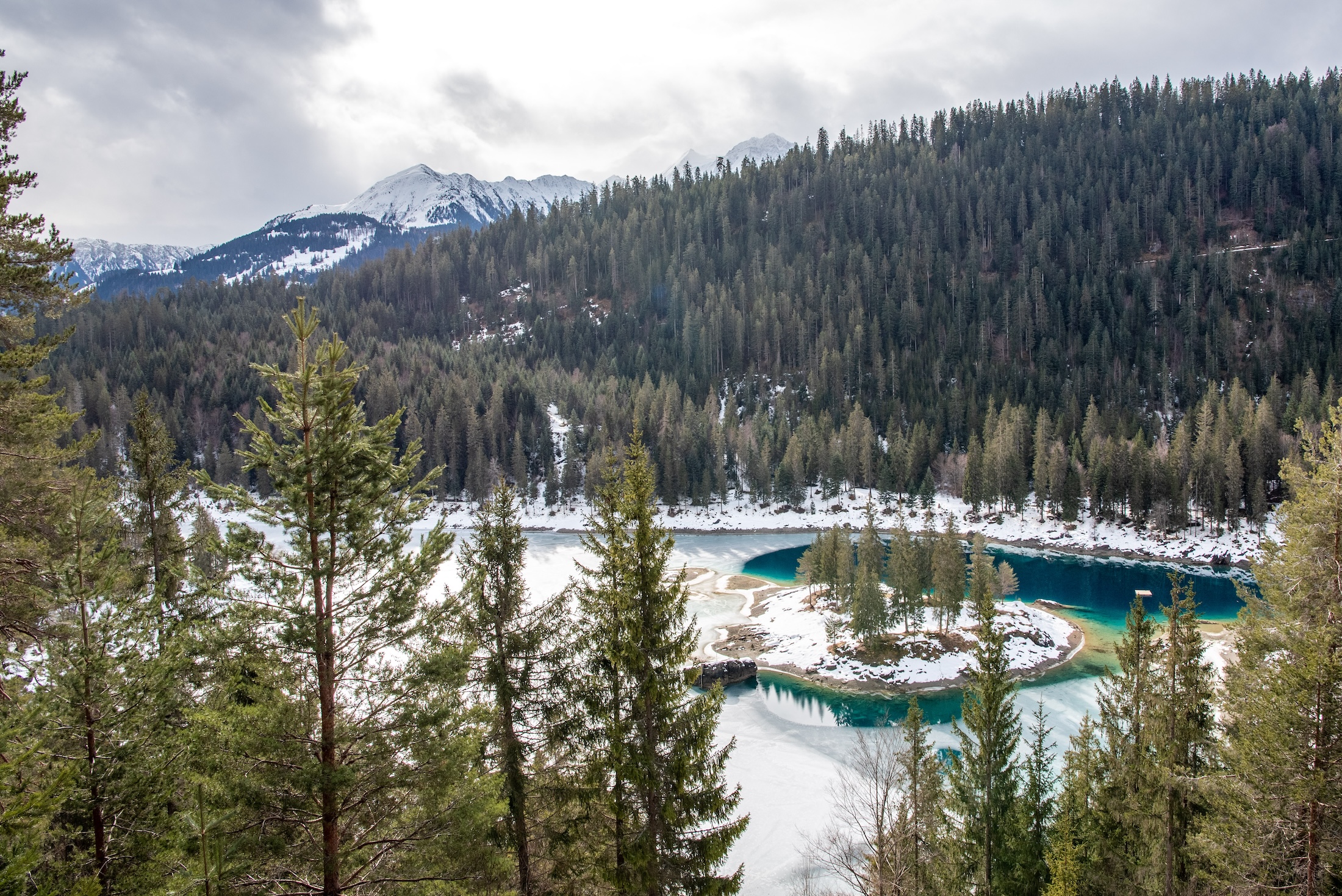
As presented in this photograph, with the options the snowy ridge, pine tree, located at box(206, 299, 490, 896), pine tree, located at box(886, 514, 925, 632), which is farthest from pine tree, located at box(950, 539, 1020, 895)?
pine tree, located at box(886, 514, 925, 632)

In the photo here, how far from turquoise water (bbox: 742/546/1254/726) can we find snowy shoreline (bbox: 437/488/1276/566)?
292 cm

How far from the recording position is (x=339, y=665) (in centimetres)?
989

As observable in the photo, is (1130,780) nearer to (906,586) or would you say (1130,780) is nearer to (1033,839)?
(1033,839)

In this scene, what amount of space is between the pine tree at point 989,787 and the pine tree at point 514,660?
1236 cm

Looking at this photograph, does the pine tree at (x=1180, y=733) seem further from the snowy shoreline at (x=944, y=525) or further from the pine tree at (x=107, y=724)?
the snowy shoreline at (x=944, y=525)

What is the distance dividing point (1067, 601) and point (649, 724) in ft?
206

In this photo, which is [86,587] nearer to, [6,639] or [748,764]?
[6,639]

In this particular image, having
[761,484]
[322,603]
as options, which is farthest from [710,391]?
[322,603]

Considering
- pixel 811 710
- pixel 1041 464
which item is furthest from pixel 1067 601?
pixel 1041 464

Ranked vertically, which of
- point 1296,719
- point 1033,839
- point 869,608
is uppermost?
point 1296,719

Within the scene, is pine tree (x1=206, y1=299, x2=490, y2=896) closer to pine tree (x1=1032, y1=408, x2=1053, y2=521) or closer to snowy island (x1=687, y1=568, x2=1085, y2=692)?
snowy island (x1=687, y1=568, x2=1085, y2=692)

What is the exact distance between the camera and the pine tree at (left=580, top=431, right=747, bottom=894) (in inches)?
534

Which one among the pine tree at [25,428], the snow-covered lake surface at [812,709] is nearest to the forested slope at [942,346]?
the snow-covered lake surface at [812,709]

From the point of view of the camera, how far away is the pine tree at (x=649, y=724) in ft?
44.5
